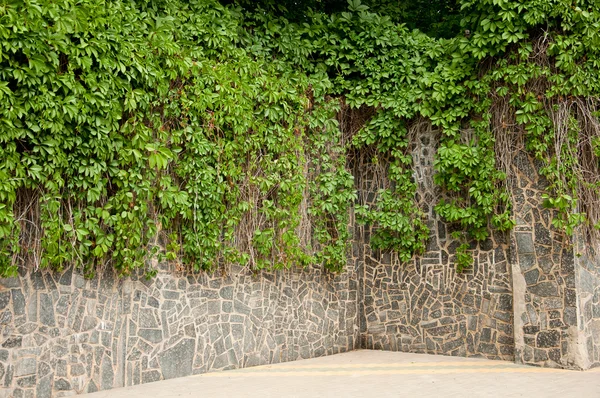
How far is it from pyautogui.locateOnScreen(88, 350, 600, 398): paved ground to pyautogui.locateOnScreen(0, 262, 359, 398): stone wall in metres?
0.27

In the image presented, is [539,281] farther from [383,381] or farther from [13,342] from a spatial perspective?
[13,342]

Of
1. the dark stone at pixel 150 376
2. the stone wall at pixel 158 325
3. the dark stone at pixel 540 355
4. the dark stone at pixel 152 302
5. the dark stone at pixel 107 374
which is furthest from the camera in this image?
the dark stone at pixel 540 355

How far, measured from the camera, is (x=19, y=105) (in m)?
5.38

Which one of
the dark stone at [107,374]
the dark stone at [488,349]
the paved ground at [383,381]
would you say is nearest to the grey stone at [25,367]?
the paved ground at [383,381]

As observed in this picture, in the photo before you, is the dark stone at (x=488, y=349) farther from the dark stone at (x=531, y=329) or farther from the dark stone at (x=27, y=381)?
the dark stone at (x=27, y=381)

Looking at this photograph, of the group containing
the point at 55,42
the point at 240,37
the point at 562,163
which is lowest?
the point at 562,163

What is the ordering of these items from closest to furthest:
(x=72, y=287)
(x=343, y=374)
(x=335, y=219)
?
(x=72, y=287) → (x=343, y=374) → (x=335, y=219)

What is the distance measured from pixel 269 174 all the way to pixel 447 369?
330 cm

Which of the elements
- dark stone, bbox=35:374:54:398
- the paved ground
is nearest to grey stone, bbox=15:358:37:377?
dark stone, bbox=35:374:54:398

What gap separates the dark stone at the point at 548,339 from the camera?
25.0 feet

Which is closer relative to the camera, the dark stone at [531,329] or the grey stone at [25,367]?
the grey stone at [25,367]

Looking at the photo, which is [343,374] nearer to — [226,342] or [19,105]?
[226,342]

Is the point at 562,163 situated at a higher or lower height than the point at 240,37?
lower

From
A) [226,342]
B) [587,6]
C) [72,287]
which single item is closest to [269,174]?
[226,342]
